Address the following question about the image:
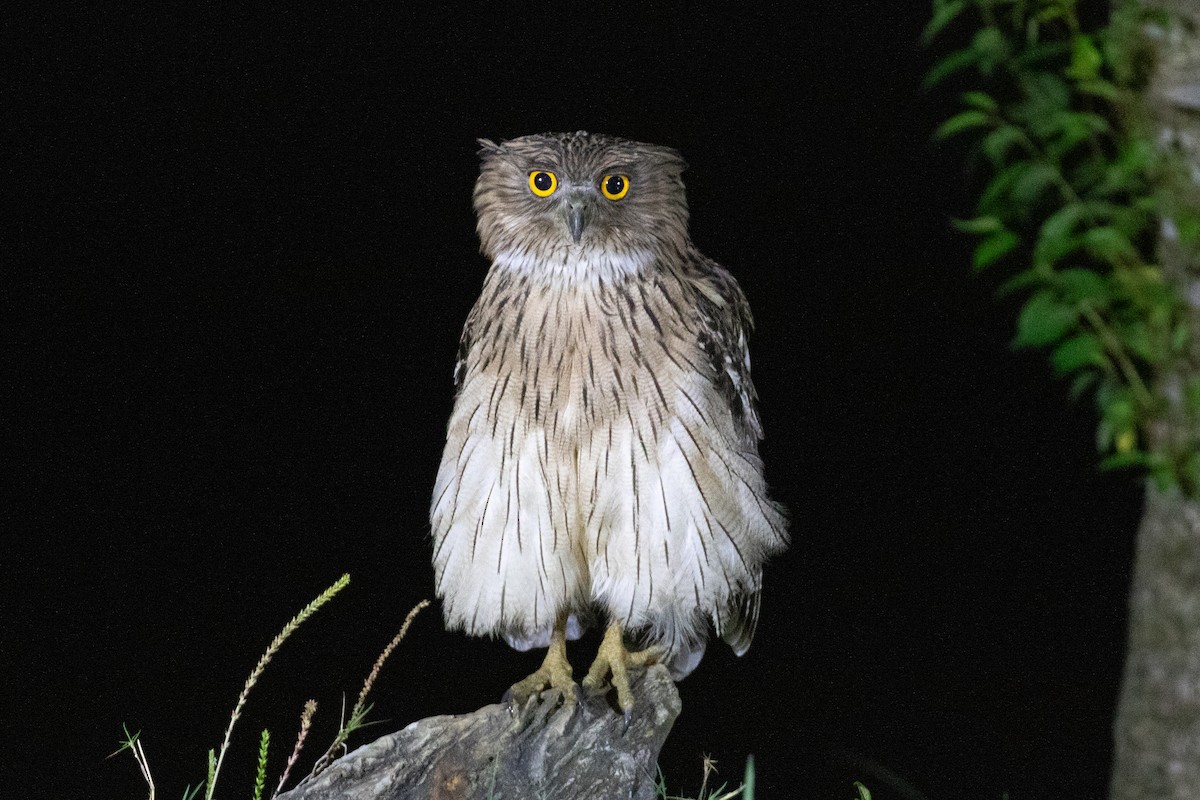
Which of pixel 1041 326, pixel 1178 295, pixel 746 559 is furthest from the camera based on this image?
pixel 746 559

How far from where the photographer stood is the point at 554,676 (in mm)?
2707

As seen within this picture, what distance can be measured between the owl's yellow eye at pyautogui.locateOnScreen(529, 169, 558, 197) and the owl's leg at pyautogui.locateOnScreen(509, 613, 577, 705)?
2.87ft

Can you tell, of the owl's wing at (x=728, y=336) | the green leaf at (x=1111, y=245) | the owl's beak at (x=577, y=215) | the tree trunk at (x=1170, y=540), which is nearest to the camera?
the green leaf at (x=1111, y=245)

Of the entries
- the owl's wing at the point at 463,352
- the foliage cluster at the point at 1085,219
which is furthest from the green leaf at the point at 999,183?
the owl's wing at the point at 463,352

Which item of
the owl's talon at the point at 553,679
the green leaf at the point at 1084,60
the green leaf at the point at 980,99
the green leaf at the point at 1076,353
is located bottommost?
the owl's talon at the point at 553,679

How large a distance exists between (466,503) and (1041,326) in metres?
1.38

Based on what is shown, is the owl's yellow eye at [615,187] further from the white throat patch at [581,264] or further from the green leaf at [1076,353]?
Answer: the green leaf at [1076,353]

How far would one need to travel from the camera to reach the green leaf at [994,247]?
1542 mm

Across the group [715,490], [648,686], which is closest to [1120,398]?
[715,490]

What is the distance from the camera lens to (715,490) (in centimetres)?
258

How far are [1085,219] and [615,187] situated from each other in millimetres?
1081

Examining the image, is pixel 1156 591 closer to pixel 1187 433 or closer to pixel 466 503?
pixel 1187 433

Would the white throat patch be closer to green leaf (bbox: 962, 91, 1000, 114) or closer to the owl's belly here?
the owl's belly

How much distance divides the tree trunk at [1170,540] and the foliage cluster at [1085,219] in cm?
2
